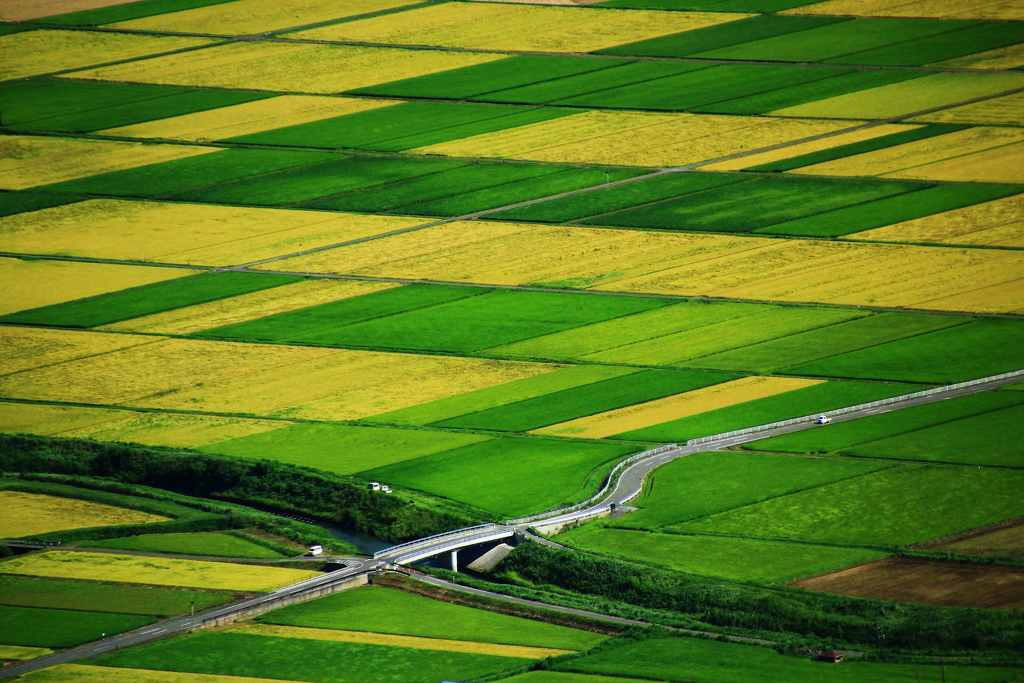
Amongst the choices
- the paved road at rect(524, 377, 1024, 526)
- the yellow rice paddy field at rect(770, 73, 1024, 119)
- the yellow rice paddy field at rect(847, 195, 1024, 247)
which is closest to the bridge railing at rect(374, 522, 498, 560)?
the paved road at rect(524, 377, 1024, 526)

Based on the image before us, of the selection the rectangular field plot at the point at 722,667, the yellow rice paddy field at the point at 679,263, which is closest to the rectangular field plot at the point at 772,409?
the yellow rice paddy field at the point at 679,263

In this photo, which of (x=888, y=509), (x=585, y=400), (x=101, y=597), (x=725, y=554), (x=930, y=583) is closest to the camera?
(x=930, y=583)

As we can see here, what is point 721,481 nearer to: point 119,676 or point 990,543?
point 990,543

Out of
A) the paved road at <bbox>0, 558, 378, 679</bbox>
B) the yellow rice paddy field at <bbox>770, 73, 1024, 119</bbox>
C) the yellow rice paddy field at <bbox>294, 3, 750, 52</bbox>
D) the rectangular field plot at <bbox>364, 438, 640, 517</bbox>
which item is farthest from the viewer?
the yellow rice paddy field at <bbox>294, 3, 750, 52</bbox>

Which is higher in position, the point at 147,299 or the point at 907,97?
the point at 907,97

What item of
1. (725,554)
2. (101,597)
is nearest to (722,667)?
(725,554)

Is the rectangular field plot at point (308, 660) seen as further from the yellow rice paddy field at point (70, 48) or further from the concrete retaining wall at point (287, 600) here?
the yellow rice paddy field at point (70, 48)

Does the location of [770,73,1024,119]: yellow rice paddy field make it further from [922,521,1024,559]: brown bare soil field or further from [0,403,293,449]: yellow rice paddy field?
[922,521,1024,559]: brown bare soil field
